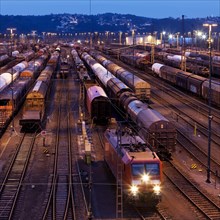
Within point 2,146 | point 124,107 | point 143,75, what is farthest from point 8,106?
point 143,75

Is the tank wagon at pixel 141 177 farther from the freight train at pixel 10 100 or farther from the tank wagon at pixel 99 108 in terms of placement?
A: the freight train at pixel 10 100

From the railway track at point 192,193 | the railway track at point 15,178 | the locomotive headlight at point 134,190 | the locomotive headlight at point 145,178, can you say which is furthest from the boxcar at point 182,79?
the locomotive headlight at point 134,190

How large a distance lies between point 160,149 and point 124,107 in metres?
11.9

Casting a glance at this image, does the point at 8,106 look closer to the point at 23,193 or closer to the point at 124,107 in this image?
the point at 124,107

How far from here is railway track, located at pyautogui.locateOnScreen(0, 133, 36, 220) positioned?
25.6 m

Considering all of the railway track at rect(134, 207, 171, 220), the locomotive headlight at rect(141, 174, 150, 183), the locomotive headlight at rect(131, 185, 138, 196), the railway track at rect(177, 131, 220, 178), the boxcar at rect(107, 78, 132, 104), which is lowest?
the railway track at rect(177, 131, 220, 178)

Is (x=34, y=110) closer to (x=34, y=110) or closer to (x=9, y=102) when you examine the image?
(x=34, y=110)

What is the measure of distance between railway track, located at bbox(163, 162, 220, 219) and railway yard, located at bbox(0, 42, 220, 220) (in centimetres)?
6

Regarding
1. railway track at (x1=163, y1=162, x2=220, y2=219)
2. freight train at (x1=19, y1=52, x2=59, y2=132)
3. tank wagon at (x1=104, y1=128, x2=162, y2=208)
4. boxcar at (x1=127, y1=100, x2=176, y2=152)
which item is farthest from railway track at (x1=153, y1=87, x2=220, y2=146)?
tank wagon at (x1=104, y1=128, x2=162, y2=208)

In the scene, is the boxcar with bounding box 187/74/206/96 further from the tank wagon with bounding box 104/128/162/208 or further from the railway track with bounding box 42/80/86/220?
the tank wagon with bounding box 104/128/162/208

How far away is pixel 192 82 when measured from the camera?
64.2 metres

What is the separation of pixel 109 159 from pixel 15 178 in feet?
19.4

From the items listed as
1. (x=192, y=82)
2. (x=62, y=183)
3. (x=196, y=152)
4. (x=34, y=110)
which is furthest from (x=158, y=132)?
(x=192, y=82)

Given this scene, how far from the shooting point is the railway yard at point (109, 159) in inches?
975
